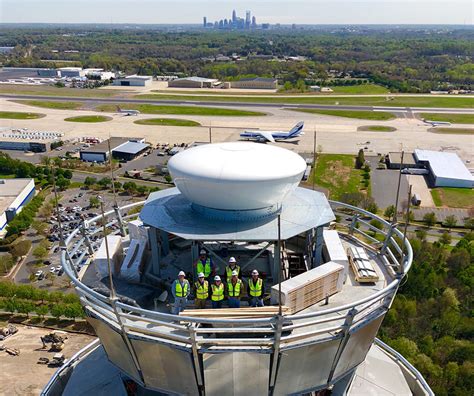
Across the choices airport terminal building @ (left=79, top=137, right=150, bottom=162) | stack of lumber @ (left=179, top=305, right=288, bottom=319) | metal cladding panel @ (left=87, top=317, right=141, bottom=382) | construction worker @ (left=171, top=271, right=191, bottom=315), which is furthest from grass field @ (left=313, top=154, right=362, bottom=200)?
stack of lumber @ (left=179, top=305, right=288, bottom=319)

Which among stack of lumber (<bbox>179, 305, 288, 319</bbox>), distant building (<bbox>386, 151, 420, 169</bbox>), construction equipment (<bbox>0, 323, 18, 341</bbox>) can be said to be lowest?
construction equipment (<bbox>0, 323, 18, 341</bbox>)

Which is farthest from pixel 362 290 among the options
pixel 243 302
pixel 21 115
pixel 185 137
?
pixel 21 115

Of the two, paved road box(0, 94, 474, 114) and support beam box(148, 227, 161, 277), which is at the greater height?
support beam box(148, 227, 161, 277)

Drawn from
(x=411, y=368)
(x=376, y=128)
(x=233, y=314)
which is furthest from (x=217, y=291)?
(x=376, y=128)

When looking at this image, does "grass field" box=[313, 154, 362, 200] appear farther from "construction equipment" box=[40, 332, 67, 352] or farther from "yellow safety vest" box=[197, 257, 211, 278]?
"yellow safety vest" box=[197, 257, 211, 278]

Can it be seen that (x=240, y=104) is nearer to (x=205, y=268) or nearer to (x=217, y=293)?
(x=205, y=268)

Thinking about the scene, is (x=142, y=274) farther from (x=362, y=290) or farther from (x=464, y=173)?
(x=464, y=173)
